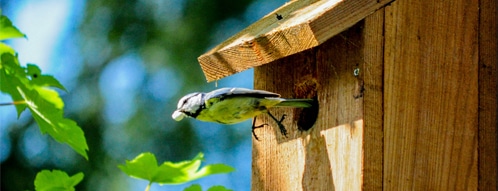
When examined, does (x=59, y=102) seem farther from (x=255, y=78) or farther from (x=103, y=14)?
(x=103, y=14)

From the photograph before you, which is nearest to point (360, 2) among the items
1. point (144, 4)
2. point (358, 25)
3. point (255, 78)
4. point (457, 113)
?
point (358, 25)

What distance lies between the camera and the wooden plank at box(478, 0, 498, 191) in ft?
7.84

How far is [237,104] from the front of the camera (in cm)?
258

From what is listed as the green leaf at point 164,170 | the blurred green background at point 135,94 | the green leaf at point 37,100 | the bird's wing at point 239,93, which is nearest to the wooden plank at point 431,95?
the bird's wing at point 239,93

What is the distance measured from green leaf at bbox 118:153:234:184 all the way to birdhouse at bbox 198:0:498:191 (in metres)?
0.78

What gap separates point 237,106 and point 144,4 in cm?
347

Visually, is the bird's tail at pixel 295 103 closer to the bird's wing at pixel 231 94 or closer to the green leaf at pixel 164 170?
the bird's wing at pixel 231 94

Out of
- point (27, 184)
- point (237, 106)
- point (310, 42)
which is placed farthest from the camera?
point (27, 184)

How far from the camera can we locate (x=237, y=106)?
258 cm

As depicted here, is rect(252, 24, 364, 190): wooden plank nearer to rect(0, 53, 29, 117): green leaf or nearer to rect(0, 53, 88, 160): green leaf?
rect(0, 53, 88, 160): green leaf

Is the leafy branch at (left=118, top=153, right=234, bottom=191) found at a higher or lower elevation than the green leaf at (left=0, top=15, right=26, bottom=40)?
lower

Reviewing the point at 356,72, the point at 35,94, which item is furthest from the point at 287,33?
the point at 35,94

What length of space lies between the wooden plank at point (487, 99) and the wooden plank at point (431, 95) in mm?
26

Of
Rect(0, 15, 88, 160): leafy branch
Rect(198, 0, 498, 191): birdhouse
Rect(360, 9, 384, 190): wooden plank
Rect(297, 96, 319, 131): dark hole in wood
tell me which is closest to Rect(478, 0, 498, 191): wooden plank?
Rect(198, 0, 498, 191): birdhouse
